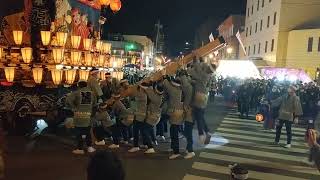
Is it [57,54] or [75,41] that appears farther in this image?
[75,41]

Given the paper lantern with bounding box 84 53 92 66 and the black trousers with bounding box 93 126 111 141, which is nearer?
Answer: the black trousers with bounding box 93 126 111 141

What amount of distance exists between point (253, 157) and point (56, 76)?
6.97 meters

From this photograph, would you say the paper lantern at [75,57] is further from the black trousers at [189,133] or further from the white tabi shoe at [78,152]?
the black trousers at [189,133]

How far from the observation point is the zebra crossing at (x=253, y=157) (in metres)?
8.95

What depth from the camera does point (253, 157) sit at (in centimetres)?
1059

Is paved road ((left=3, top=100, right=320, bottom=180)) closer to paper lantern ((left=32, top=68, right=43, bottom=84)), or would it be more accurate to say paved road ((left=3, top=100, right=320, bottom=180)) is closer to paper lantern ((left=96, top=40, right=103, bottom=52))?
paper lantern ((left=32, top=68, right=43, bottom=84))

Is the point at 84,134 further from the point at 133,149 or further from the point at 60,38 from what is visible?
the point at 60,38

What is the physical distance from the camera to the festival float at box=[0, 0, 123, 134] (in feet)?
41.5

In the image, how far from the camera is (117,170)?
2.98 m

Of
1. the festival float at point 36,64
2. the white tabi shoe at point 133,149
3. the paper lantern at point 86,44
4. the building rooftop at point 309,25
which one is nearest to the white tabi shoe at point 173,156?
the white tabi shoe at point 133,149

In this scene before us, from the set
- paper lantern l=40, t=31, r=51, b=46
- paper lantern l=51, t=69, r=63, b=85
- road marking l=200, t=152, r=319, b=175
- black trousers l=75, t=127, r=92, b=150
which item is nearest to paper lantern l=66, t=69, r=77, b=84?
paper lantern l=51, t=69, r=63, b=85

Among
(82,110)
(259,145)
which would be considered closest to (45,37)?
(82,110)

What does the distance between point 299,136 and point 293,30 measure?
25671 millimetres

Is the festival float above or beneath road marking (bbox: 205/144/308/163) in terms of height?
above
